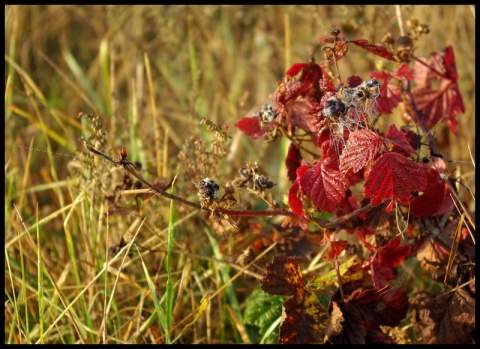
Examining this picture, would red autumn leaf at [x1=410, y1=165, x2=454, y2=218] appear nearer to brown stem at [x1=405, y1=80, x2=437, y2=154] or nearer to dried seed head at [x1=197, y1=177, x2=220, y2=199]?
brown stem at [x1=405, y1=80, x2=437, y2=154]

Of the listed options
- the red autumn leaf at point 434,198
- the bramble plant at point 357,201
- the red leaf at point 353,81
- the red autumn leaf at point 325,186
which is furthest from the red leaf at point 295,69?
the red autumn leaf at point 434,198

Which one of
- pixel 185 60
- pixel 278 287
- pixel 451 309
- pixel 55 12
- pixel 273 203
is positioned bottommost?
pixel 451 309

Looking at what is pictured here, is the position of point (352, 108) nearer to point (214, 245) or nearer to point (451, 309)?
→ point (451, 309)

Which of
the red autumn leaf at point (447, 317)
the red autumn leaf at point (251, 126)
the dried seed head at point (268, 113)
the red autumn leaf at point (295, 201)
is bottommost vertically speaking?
the red autumn leaf at point (447, 317)

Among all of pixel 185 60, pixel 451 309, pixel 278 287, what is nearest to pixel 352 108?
pixel 278 287

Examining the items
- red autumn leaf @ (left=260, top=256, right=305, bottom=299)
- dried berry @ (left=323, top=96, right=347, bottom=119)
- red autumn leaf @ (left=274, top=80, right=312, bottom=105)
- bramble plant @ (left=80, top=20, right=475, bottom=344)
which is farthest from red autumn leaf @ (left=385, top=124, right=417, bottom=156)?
red autumn leaf @ (left=260, top=256, right=305, bottom=299)

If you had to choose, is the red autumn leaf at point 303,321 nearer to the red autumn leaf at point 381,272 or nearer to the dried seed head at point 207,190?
the red autumn leaf at point 381,272

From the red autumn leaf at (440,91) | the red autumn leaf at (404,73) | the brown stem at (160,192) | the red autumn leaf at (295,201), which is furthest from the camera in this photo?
the red autumn leaf at (440,91)
